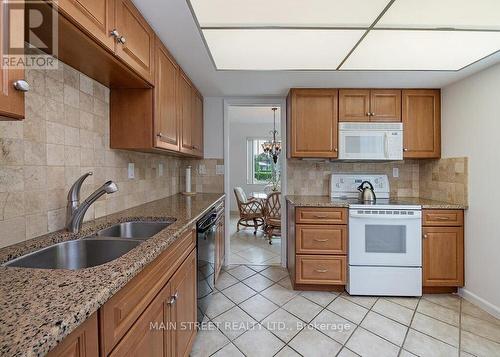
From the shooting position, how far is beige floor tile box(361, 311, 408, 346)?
174cm

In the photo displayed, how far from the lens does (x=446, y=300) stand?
2.27 m

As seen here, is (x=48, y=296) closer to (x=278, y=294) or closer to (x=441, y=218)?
(x=278, y=294)

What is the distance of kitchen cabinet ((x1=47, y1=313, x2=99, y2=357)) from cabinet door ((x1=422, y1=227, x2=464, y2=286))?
2690mm

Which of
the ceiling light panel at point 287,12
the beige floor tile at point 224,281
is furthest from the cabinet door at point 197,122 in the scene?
the beige floor tile at point 224,281

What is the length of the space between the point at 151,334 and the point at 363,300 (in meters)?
2.03

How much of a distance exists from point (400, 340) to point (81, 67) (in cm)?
266

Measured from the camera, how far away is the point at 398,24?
4.81 feet

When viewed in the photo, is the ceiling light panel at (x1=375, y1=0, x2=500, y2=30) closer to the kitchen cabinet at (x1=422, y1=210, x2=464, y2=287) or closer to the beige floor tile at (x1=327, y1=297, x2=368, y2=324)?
the kitchen cabinet at (x1=422, y1=210, x2=464, y2=287)

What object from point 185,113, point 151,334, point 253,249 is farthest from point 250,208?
point 151,334

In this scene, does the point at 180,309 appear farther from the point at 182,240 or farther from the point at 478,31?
the point at 478,31

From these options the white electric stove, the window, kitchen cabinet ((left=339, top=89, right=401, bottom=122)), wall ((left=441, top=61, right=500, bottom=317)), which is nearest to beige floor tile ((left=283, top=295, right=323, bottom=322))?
the white electric stove

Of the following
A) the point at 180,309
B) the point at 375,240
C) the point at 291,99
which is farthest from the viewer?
the point at 291,99

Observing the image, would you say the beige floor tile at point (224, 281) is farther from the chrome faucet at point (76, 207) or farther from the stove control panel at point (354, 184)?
the chrome faucet at point (76, 207)

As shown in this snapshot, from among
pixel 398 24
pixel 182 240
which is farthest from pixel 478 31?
pixel 182 240
